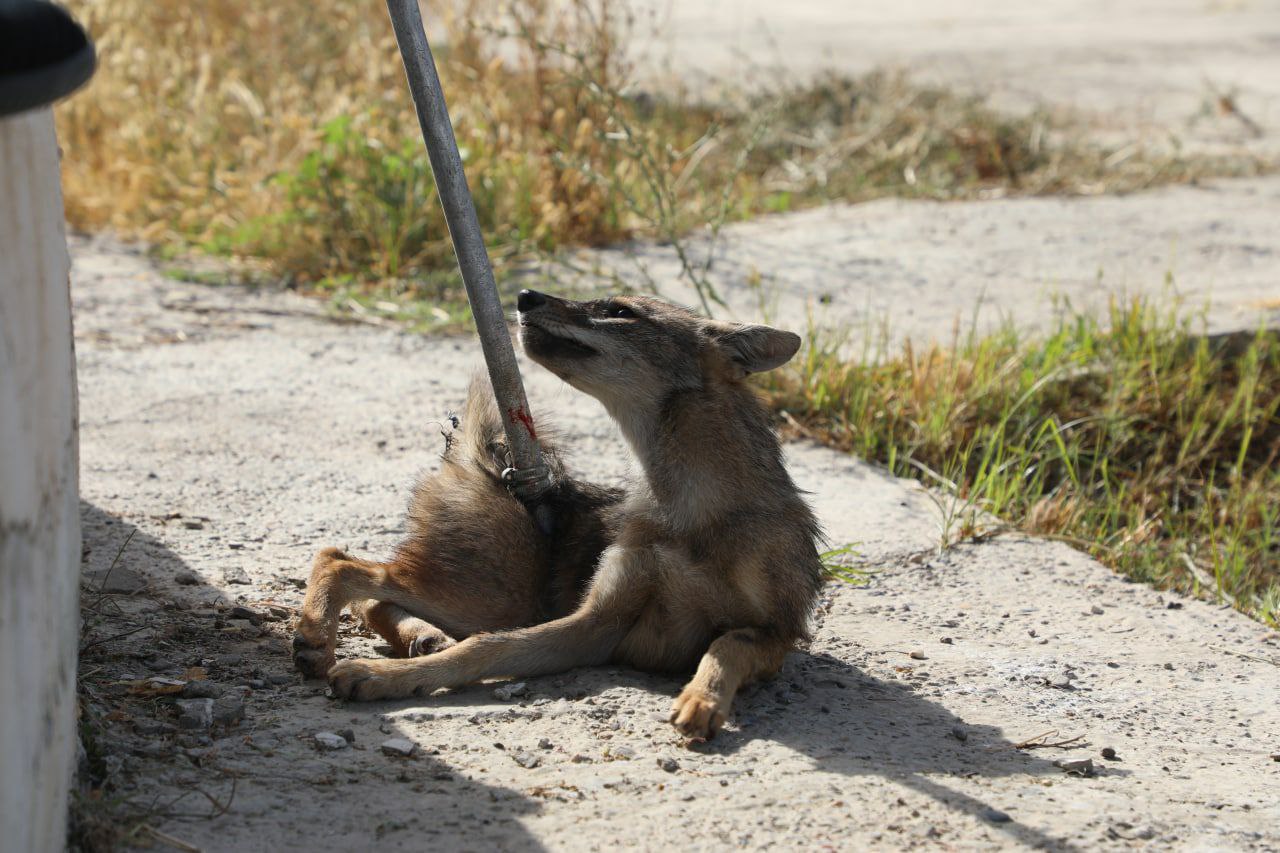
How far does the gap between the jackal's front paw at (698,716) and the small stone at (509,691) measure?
19.2 inches

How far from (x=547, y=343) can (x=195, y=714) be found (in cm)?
137

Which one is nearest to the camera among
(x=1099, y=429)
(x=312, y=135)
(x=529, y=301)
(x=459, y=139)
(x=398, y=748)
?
(x=398, y=748)

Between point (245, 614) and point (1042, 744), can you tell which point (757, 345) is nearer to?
point (1042, 744)

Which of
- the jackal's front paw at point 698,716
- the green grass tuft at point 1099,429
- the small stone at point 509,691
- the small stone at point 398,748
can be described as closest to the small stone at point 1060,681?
the jackal's front paw at point 698,716

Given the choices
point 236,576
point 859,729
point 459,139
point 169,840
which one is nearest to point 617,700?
point 859,729

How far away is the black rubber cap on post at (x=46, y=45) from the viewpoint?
7.06 feet

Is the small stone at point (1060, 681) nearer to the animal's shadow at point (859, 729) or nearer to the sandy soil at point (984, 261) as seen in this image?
the animal's shadow at point (859, 729)

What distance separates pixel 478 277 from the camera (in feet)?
13.3

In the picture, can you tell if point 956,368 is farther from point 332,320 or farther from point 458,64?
point 458,64

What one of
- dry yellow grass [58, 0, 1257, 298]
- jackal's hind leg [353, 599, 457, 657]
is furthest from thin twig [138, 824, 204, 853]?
dry yellow grass [58, 0, 1257, 298]

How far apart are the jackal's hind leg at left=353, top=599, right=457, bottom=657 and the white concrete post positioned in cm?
154

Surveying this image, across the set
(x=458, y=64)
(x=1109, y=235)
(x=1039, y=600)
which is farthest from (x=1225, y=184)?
(x=1039, y=600)

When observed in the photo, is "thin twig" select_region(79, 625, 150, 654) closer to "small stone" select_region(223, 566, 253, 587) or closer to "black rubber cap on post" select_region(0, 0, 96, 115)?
"small stone" select_region(223, 566, 253, 587)

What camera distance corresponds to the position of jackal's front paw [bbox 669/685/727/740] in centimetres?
328
